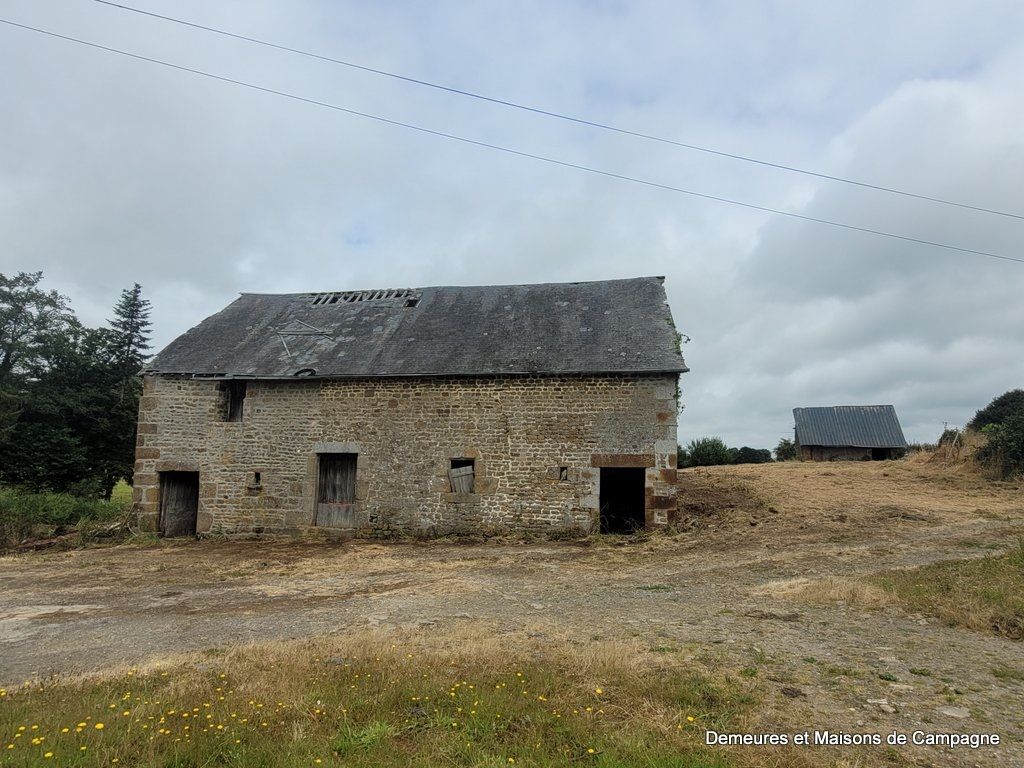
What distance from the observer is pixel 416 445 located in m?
13.8

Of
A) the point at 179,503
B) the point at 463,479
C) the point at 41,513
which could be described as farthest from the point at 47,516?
the point at 463,479

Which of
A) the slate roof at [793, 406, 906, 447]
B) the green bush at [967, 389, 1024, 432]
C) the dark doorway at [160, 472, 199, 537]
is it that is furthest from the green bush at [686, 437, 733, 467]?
the dark doorway at [160, 472, 199, 537]

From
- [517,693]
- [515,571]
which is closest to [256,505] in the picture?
[515,571]

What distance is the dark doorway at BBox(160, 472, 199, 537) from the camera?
14867 millimetres

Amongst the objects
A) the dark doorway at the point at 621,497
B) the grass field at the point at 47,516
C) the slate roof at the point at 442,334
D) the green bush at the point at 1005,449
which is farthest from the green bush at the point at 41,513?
the green bush at the point at 1005,449

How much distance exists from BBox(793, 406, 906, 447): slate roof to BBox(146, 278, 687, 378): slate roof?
18.8 metres

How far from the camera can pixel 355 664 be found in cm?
486

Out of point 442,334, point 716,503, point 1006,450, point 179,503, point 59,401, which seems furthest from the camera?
point 59,401

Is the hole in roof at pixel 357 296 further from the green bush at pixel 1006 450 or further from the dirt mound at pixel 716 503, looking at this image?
the green bush at pixel 1006 450

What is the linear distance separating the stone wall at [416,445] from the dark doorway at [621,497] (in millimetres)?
1593

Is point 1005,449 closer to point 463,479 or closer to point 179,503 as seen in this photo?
point 463,479

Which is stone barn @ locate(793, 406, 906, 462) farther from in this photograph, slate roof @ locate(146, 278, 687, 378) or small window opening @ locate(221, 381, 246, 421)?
small window opening @ locate(221, 381, 246, 421)

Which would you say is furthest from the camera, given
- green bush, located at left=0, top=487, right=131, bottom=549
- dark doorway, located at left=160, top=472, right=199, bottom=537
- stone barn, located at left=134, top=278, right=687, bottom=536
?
dark doorway, located at left=160, top=472, right=199, bottom=537

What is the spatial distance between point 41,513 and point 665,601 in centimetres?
1714
